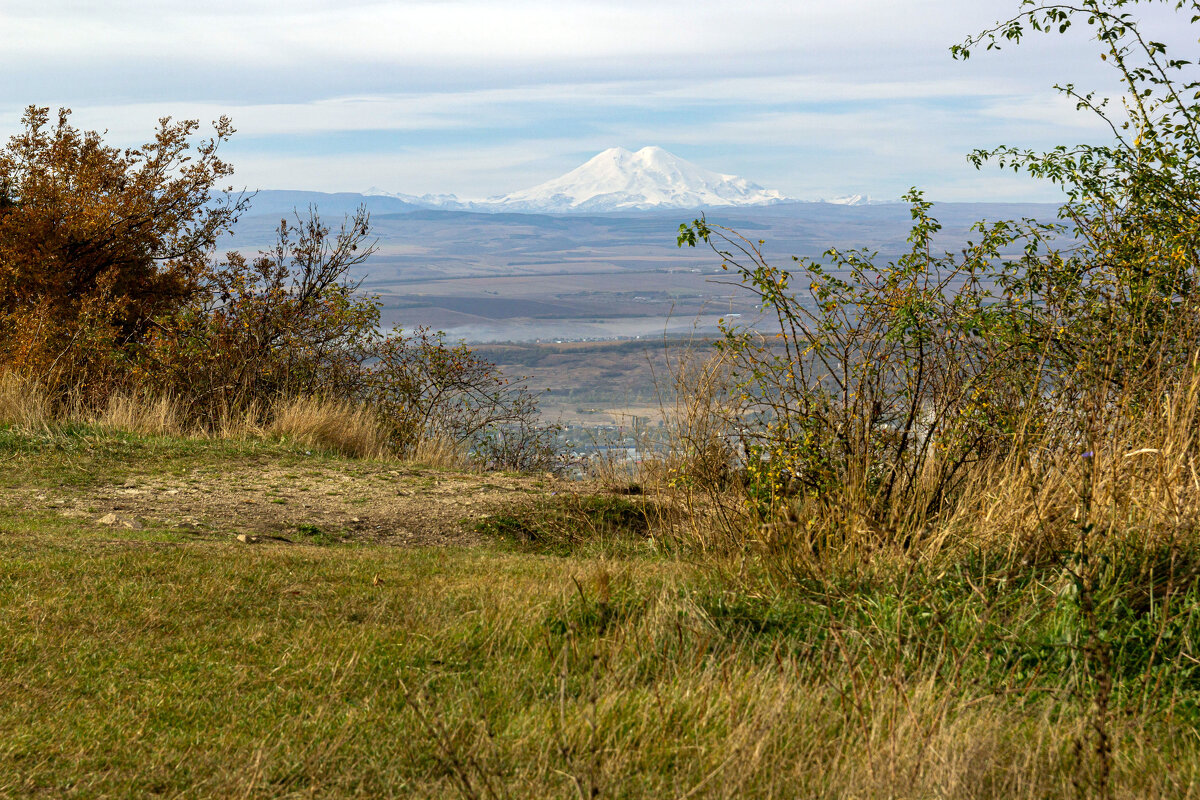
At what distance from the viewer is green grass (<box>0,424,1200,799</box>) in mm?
2889

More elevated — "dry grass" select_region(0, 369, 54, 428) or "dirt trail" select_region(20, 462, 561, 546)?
"dry grass" select_region(0, 369, 54, 428)

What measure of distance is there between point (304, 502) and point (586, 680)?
4.09 metres

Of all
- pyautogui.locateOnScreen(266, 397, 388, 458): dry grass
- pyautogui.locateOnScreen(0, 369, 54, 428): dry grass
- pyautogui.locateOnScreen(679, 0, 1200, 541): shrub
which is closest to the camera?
pyautogui.locateOnScreen(679, 0, 1200, 541): shrub

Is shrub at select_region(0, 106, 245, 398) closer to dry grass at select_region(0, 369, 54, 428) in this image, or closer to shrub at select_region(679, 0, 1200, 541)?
dry grass at select_region(0, 369, 54, 428)

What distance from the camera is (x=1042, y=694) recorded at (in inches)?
137

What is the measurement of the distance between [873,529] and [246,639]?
9.31 ft

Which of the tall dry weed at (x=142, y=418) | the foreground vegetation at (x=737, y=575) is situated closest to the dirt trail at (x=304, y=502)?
the foreground vegetation at (x=737, y=575)

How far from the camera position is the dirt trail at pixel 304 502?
644 centimetres

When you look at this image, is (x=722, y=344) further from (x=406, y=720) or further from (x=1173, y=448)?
(x=406, y=720)

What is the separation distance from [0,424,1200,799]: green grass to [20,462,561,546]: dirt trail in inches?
46.9

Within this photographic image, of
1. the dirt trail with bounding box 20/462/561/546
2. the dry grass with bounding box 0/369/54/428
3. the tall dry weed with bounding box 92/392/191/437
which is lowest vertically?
the dirt trail with bounding box 20/462/561/546

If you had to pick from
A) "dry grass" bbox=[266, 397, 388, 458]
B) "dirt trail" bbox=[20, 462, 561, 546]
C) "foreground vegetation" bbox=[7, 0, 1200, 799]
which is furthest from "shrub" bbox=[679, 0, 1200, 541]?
"dry grass" bbox=[266, 397, 388, 458]

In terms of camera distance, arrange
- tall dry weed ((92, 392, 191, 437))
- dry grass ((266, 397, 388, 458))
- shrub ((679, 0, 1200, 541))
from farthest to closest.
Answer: dry grass ((266, 397, 388, 458)) < tall dry weed ((92, 392, 191, 437)) < shrub ((679, 0, 1200, 541))

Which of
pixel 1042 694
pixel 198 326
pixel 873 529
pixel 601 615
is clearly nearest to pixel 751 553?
pixel 873 529
